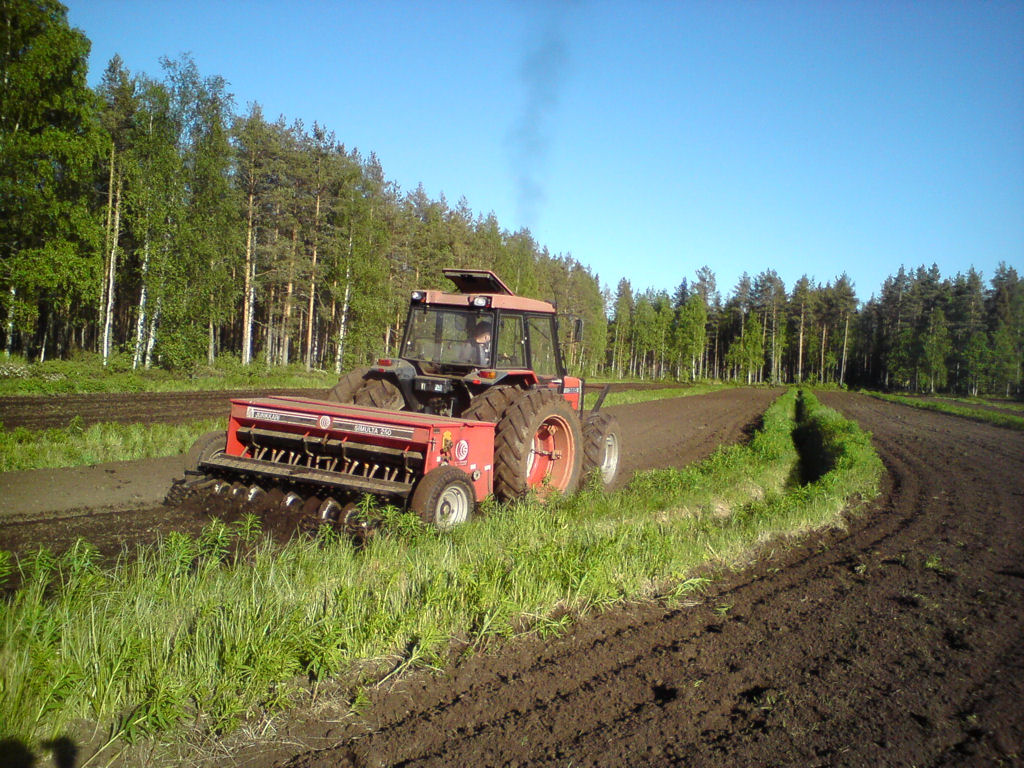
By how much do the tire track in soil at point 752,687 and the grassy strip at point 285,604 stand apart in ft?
1.00

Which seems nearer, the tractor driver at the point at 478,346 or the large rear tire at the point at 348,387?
the large rear tire at the point at 348,387

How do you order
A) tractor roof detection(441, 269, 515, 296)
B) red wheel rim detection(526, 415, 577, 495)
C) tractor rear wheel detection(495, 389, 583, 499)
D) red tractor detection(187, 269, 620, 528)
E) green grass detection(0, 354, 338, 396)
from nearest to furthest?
red tractor detection(187, 269, 620, 528)
tractor rear wheel detection(495, 389, 583, 499)
tractor roof detection(441, 269, 515, 296)
red wheel rim detection(526, 415, 577, 495)
green grass detection(0, 354, 338, 396)

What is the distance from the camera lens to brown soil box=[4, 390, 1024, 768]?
123 inches

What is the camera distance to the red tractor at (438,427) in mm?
6438

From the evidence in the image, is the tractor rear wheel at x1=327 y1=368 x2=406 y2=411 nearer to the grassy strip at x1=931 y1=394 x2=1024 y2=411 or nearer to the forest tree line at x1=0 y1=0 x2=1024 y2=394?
the forest tree line at x1=0 y1=0 x2=1024 y2=394

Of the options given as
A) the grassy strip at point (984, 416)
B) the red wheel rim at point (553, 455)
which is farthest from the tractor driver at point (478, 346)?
the grassy strip at point (984, 416)

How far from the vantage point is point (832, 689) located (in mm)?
3799

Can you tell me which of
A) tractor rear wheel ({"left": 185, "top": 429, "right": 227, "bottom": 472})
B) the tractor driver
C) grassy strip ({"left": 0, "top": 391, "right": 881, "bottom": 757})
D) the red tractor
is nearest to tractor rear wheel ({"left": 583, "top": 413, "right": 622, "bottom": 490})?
the red tractor

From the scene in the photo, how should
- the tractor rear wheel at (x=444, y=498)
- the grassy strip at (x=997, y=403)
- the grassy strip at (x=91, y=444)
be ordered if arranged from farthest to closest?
1. the grassy strip at (x=997, y=403)
2. the grassy strip at (x=91, y=444)
3. the tractor rear wheel at (x=444, y=498)

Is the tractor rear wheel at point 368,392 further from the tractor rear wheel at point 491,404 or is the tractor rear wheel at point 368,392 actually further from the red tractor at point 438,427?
the tractor rear wheel at point 491,404

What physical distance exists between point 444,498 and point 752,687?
3334 mm

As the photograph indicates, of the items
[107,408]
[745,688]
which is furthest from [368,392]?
[107,408]

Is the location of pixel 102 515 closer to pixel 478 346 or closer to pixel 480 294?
pixel 478 346

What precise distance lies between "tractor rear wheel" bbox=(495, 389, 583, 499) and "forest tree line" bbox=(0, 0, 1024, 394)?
801 millimetres
